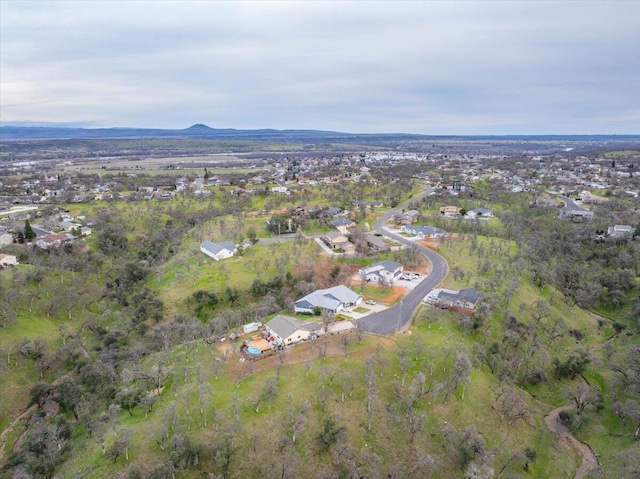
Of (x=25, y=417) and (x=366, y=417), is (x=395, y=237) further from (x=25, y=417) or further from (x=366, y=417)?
(x=25, y=417)

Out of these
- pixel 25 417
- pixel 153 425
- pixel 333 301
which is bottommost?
pixel 25 417

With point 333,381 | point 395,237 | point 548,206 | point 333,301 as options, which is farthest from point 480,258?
point 548,206

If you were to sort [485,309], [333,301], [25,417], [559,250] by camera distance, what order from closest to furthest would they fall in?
1. [25,417]
2. [485,309]
3. [333,301]
4. [559,250]

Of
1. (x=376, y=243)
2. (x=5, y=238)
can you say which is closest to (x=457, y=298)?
(x=376, y=243)

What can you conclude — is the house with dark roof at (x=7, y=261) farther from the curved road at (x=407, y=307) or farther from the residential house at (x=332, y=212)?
the residential house at (x=332, y=212)

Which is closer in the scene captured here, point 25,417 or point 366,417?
point 366,417

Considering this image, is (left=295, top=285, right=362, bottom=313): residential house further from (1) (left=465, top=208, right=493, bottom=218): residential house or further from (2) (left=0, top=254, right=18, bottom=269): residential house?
(1) (left=465, top=208, right=493, bottom=218): residential house
